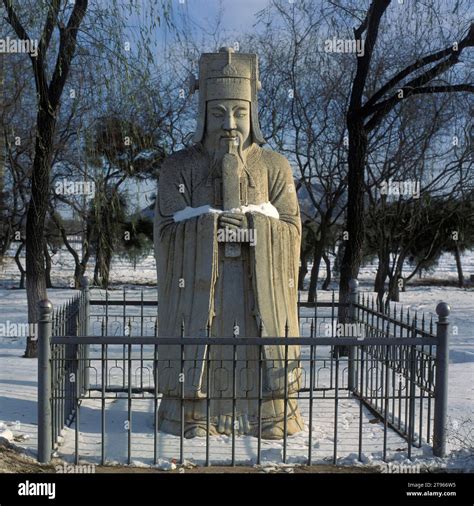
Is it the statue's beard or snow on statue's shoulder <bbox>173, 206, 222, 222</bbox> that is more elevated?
the statue's beard

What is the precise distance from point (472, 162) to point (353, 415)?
11.3m

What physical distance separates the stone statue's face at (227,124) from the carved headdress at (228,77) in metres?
0.05

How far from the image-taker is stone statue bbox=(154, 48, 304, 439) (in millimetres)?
5746

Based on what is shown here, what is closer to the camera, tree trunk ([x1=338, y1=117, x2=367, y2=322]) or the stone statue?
the stone statue

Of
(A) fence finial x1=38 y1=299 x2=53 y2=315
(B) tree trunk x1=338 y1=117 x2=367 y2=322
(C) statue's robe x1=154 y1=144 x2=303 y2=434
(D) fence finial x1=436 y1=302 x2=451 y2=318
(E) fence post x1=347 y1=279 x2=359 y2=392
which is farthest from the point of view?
(B) tree trunk x1=338 y1=117 x2=367 y2=322

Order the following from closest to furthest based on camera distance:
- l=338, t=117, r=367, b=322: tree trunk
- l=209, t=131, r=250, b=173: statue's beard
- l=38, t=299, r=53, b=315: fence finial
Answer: l=38, t=299, r=53, b=315: fence finial < l=209, t=131, r=250, b=173: statue's beard < l=338, t=117, r=367, b=322: tree trunk

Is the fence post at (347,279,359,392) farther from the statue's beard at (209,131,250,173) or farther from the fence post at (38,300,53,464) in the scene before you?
the fence post at (38,300,53,464)

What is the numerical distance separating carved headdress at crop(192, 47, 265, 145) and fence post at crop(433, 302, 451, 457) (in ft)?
8.30

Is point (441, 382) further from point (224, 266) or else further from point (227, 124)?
point (227, 124)

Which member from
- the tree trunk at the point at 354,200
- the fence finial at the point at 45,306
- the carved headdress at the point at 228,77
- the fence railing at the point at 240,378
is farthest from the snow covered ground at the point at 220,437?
the carved headdress at the point at 228,77

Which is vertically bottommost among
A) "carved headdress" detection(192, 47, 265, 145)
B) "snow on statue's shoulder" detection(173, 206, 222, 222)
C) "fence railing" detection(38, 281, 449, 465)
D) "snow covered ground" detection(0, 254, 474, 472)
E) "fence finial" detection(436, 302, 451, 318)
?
"snow covered ground" detection(0, 254, 474, 472)

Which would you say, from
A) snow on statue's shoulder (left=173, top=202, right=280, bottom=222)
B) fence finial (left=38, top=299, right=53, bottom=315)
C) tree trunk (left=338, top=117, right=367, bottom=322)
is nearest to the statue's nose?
snow on statue's shoulder (left=173, top=202, right=280, bottom=222)

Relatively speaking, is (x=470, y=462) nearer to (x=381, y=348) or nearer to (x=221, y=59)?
(x=381, y=348)

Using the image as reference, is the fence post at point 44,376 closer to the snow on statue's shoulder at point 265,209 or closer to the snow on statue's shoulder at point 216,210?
the snow on statue's shoulder at point 216,210
